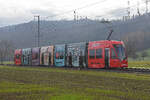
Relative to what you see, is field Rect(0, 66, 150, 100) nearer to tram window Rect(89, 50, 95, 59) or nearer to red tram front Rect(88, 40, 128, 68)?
red tram front Rect(88, 40, 128, 68)

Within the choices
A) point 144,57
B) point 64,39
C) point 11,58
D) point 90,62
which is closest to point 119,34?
point 144,57

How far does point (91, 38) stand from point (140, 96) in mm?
118185

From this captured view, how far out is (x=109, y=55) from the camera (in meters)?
32.2

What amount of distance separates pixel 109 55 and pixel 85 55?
5.34 metres

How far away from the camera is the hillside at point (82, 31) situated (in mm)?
97725

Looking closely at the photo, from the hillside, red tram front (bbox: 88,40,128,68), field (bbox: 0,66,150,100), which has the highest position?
the hillside

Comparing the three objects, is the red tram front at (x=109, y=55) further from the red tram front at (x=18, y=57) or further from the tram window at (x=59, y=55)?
the red tram front at (x=18, y=57)

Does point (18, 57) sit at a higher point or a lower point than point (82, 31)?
lower

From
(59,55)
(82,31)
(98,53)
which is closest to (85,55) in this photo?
(98,53)

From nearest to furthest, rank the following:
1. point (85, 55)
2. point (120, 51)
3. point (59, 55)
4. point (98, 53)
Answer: point (120, 51) → point (98, 53) → point (85, 55) → point (59, 55)

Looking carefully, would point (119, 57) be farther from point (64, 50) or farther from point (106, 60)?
point (64, 50)

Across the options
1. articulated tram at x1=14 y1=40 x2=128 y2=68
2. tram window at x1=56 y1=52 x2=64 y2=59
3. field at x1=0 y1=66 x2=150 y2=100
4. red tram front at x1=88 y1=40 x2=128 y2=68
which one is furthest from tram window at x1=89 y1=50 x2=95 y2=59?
field at x1=0 y1=66 x2=150 y2=100

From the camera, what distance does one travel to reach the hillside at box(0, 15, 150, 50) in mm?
97725

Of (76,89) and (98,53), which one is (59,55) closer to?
(98,53)
